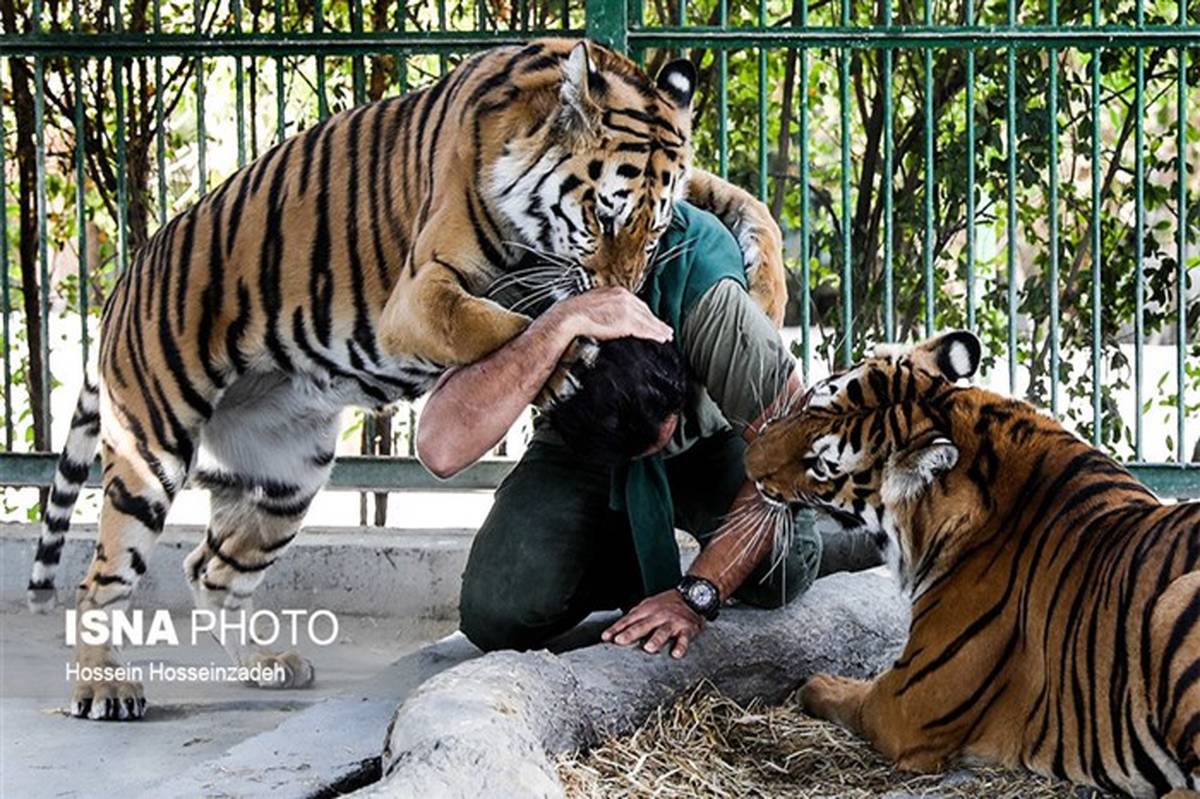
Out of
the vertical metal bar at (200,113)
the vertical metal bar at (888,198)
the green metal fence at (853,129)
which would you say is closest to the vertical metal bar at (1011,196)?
the green metal fence at (853,129)

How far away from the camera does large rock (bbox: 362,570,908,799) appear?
3166mm

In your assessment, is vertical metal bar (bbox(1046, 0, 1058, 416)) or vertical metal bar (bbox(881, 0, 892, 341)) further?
vertical metal bar (bbox(881, 0, 892, 341))

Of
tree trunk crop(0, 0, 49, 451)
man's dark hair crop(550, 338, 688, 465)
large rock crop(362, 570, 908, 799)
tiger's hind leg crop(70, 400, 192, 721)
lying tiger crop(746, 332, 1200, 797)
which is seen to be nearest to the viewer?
large rock crop(362, 570, 908, 799)

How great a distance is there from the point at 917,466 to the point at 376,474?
2647 millimetres

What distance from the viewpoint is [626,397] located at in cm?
388

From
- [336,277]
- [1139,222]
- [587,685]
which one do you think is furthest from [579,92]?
[1139,222]

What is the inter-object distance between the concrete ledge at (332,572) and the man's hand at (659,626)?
184 cm

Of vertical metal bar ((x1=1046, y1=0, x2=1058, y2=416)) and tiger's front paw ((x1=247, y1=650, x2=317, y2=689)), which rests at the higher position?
vertical metal bar ((x1=1046, y1=0, x2=1058, y2=416))

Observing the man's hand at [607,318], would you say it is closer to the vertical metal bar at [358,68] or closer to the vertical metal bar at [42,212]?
the vertical metal bar at [358,68]

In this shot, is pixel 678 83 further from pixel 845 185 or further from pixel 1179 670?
pixel 1179 670

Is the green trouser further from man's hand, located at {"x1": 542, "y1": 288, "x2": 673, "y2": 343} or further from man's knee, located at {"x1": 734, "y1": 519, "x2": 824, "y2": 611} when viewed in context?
man's hand, located at {"x1": 542, "y1": 288, "x2": 673, "y2": 343}

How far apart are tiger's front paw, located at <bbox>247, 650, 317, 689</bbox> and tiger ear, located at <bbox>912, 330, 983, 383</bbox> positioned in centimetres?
204

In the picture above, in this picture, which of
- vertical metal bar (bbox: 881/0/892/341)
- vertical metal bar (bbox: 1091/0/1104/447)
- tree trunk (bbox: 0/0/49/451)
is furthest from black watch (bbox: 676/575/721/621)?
tree trunk (bbox: 0/0/49/451)

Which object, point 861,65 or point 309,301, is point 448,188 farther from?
point 861,65
